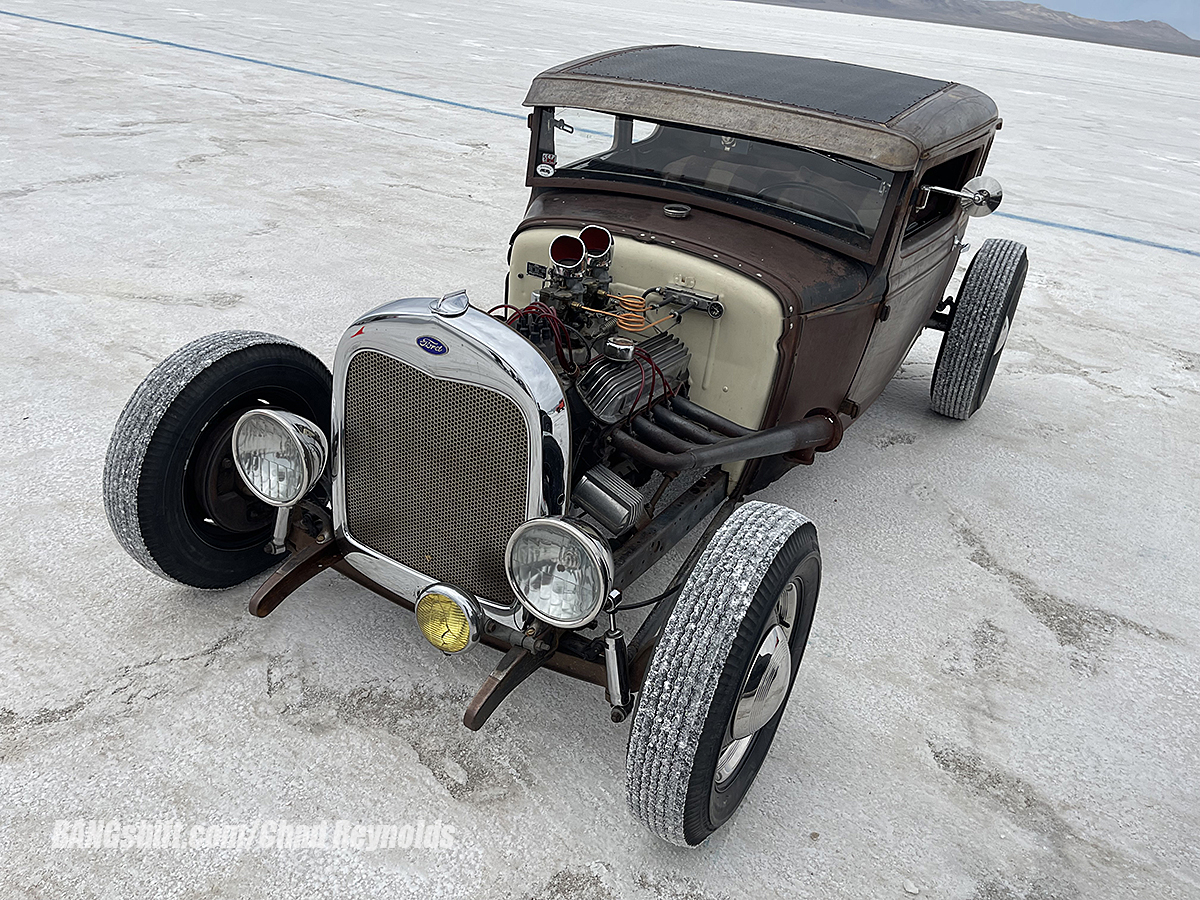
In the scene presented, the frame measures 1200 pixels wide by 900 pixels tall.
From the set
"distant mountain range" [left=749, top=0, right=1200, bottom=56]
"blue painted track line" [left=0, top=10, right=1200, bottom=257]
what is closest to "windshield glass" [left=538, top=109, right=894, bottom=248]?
"blue painted track line" [left=0, top=10, right=1200, bottom=257]

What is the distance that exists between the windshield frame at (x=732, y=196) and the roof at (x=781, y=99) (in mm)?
59

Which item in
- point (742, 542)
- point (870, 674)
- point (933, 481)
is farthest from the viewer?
point (933, 481)

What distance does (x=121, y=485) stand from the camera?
2.96 meters

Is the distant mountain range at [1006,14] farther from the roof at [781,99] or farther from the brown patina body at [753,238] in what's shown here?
the brown patina body at [753,238]

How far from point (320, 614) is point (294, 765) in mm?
688

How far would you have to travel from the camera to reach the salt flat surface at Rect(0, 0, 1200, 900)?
258 centimetres

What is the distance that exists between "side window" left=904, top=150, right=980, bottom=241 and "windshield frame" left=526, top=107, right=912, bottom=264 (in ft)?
0.70

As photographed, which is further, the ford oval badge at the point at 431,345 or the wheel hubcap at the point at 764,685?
the ford oval badge at the point at 431,345

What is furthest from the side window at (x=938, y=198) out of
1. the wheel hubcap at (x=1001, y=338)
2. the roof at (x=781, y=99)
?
the wheel hubcap at (x=1001, y=338)

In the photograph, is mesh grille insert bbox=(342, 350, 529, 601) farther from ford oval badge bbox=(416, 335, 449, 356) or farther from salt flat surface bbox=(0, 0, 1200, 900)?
salt flat surface bbox=(0, 0, 1200, 900)

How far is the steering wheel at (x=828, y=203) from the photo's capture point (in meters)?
3.65

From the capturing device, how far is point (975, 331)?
492 cm

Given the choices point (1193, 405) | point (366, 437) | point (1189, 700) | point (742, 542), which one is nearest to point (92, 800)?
point (366, 437)

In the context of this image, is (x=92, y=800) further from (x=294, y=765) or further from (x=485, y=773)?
(x=485, y=773)
